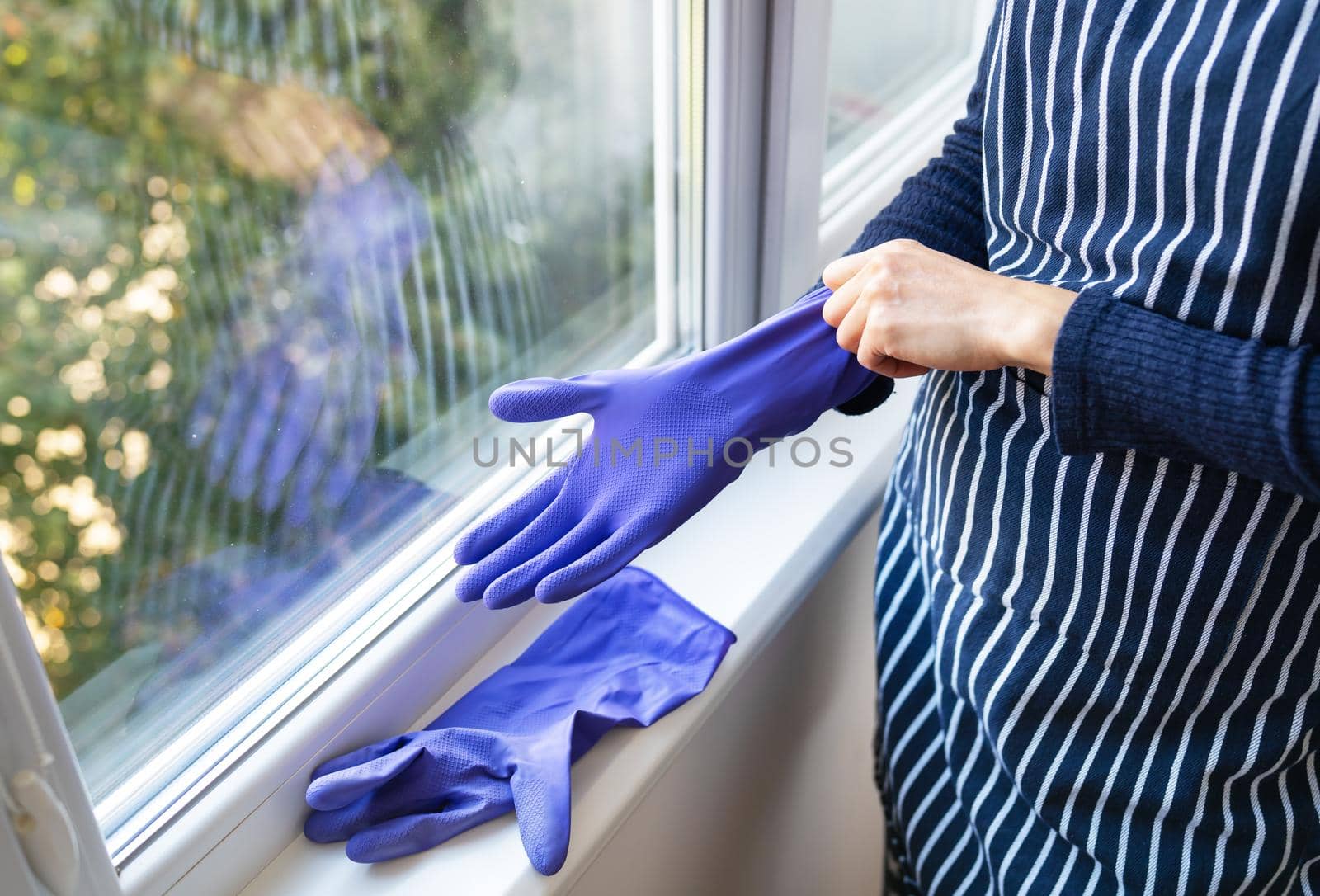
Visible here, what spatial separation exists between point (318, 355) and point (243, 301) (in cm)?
7

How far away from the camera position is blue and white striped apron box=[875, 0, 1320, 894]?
52cm

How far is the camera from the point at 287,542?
0.69m

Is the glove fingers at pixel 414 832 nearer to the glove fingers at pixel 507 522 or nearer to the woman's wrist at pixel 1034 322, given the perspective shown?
the glove fingers at pixel 507 522

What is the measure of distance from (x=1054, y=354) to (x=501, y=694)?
0.45 meters

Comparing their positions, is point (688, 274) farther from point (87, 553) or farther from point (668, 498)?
point (87, 553)

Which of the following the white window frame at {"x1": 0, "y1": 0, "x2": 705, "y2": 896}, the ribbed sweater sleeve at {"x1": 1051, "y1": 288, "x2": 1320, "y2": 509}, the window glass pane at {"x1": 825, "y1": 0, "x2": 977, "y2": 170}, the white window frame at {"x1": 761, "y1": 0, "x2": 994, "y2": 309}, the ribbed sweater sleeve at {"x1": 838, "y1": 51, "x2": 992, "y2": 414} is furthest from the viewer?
the window glass pane at {"x1": 825, "y1": 0, "x2": 977, "y2": 170}

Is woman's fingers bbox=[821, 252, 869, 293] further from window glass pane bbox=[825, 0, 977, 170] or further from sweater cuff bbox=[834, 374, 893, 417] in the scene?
window glass pane bbox=[825, 0, 977, 170]

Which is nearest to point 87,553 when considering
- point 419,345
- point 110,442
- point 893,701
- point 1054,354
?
point 110,442

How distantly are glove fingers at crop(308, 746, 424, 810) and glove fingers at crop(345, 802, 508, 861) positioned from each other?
27mm

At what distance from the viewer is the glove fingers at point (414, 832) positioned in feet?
2.16

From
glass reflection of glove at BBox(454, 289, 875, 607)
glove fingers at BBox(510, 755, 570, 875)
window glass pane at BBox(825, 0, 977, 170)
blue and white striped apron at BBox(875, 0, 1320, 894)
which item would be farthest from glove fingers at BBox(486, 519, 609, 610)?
window glass pane at BBox(825, 0, 977, 170)

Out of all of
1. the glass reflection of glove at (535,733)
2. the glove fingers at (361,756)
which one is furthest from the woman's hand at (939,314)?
the glove fingers at (361,756)

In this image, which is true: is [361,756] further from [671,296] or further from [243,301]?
[671,296]

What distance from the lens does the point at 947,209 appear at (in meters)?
0.72
